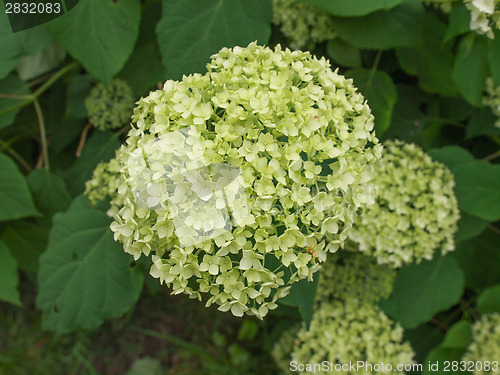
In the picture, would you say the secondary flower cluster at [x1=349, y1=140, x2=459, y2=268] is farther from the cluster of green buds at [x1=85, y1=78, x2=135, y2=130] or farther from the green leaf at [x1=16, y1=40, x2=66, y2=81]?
the green leaf at [x1=16, y1=40, x2=66, y2=81]

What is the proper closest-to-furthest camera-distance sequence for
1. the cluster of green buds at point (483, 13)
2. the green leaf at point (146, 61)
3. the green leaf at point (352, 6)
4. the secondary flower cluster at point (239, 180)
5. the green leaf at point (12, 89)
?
the secondary flower cluster at point (239, 180) < the cluster of green buds at point (483, 13) < the green leaf at point (352, 6) < the green leaf at point (146, 61) < the green leaf at point (12, 89)

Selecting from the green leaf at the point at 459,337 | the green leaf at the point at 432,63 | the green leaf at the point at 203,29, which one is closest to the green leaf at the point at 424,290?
the green leaf at the point at 459,337

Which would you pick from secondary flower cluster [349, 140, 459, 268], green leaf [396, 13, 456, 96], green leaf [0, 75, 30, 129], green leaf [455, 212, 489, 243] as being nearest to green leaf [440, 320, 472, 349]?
green leaf [455, 212, 489, 243]

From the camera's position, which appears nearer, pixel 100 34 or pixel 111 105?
pixel 100 34

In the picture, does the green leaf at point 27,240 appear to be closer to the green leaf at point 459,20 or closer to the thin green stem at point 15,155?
the thin green stem at point 15,155

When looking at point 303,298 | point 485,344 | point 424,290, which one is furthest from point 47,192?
point 485,344

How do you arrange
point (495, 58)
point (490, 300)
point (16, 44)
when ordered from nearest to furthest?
point (495, 58), point (16, 44), point (490, 300)

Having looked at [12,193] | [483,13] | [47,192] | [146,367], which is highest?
[483,13]

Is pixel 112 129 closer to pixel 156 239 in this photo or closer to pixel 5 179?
pixel 5 179

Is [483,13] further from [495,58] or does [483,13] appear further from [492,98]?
[492,98]
